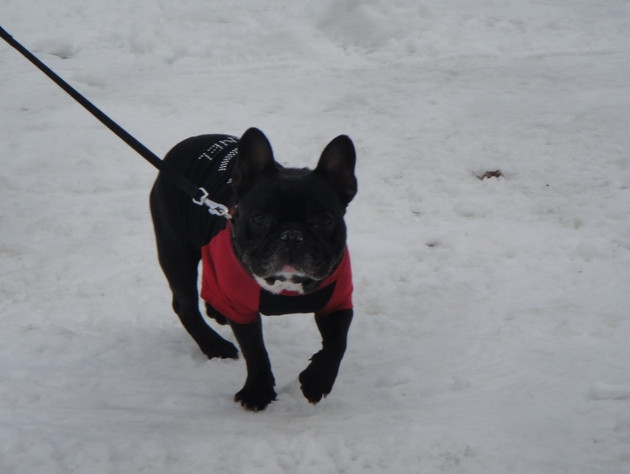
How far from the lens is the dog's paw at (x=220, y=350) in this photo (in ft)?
13.2

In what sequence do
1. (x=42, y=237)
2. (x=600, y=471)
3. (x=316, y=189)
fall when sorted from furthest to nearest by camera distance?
1. (x=42, y=237)
2. (x=316, y=189)
3. (x=600, y=471)

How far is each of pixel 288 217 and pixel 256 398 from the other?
974 millimetres

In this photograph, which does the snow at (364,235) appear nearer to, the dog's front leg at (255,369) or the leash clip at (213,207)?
the dog's front leg at (255,369)

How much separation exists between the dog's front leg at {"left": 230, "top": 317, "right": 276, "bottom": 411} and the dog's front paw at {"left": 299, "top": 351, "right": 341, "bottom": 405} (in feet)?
0.83

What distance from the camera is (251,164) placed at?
3248mm

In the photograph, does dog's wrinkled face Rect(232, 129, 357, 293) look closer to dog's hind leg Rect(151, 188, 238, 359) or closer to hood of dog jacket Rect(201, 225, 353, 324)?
hood of dog jacket Rect(201, 225, 353, 324)

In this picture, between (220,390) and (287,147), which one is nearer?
(220,390)

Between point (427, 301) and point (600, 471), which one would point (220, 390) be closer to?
point (427, 301)

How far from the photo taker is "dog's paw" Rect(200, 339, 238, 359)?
4012 millimetres

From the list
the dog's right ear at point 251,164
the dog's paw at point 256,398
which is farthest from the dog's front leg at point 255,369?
the dog's right ear at point 251,164

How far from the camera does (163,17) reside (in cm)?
962

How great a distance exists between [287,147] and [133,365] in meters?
3.28

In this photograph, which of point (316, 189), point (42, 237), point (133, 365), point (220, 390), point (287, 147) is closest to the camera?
point (316, 189)

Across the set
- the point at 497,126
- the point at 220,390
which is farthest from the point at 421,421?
the point at 497,126
